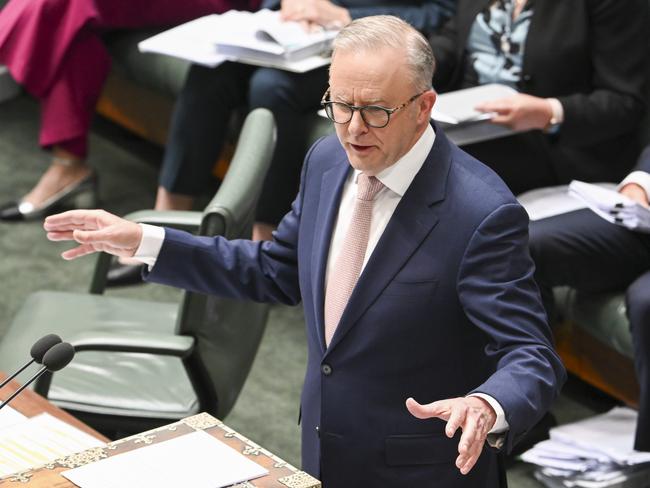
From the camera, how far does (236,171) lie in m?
2.71

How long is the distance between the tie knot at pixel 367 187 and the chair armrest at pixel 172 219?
865mm

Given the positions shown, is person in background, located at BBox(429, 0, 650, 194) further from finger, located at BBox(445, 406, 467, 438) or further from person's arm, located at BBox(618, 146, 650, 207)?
finger, located at BBox(445, 406, 467, 438)

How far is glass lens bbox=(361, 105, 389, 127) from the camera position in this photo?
1979 millimetres

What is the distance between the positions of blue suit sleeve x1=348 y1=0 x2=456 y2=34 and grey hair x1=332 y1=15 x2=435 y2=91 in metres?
2.04

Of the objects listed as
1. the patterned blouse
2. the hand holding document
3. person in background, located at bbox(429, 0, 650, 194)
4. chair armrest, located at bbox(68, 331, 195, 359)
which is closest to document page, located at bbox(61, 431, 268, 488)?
chair armrest, located at bbox(68, 331, 195, 359)

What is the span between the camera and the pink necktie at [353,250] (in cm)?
213

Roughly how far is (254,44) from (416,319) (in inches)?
73.9

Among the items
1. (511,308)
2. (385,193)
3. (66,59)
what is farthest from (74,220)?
(66,59)

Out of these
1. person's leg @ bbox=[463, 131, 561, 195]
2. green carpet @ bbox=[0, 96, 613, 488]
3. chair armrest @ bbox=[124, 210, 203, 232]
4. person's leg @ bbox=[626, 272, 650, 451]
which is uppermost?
chair armrest @ bbox=[124, 210, 203, 232]

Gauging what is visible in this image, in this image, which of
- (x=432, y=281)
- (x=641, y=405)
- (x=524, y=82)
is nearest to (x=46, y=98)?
(x=524, y=82)

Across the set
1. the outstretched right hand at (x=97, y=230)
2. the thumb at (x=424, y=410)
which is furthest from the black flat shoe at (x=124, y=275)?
the thumb at (x=424, y=410)

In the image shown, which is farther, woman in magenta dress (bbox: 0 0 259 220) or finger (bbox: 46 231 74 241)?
woman in magenta dress (bbox: 0 0 259 220)

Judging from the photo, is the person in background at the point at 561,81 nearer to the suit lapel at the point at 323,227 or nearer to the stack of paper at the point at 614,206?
the stack of paper at the point at 614,206

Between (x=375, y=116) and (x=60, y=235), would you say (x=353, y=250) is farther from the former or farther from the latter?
(x=60, y=235)
